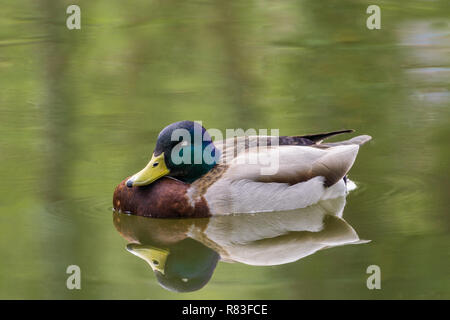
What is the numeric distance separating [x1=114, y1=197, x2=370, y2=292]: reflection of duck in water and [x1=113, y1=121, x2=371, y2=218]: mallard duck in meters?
0.12

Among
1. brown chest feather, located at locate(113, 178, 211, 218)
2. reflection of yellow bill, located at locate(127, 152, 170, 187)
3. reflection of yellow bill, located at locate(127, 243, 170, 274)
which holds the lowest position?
reflection of yellow bill, located at locate(127, 243, 170, 274)

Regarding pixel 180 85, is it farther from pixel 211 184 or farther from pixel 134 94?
pixel 211 184

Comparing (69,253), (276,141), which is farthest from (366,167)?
(69,253)

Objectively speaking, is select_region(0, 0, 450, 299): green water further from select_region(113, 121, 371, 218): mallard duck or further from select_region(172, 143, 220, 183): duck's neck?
select_region(172, 143, 220, 183): duck's neck

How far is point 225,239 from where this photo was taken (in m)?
8.53

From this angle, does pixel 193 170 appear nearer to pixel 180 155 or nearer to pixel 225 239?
pixel 180 155

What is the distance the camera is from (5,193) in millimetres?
A: 9484

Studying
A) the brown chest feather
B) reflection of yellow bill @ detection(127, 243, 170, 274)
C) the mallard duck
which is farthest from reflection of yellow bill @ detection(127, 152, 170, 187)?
reflection of yellow bill @ detection(127, 243, 170, 274)

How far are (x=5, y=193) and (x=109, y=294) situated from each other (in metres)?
2.65

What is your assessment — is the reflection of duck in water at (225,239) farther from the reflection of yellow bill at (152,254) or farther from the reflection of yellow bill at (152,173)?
the reflection of yellow bill at (152,173)

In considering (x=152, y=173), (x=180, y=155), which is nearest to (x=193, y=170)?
(x=180, y=155)

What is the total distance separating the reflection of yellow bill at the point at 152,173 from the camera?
8.92 meters

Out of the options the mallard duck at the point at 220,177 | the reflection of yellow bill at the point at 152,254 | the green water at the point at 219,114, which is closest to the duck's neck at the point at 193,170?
the mallard duck at the point at 220,177

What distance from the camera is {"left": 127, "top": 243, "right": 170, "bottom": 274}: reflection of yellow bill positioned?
798cm
